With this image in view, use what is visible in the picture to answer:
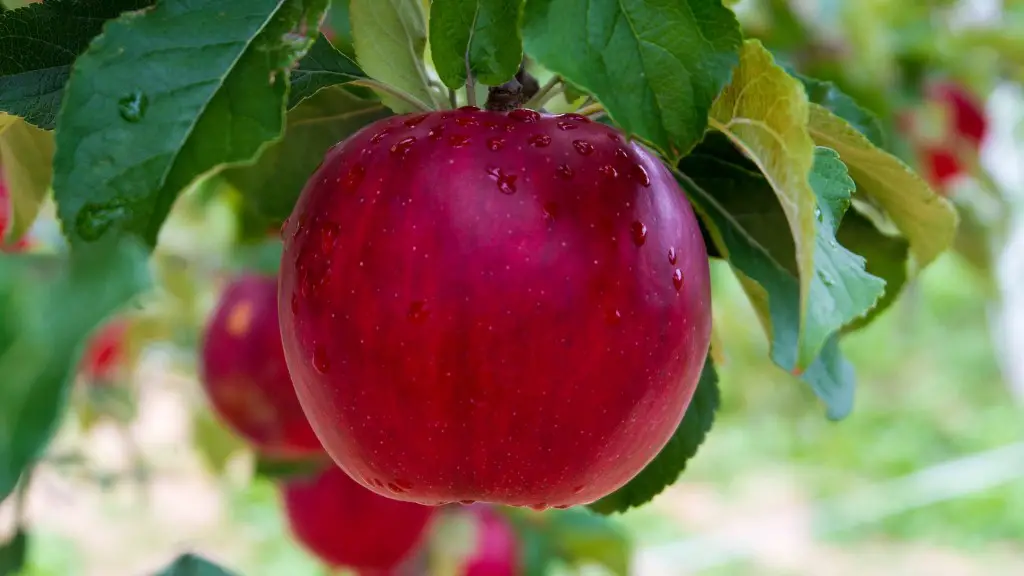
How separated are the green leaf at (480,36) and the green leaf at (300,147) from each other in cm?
14

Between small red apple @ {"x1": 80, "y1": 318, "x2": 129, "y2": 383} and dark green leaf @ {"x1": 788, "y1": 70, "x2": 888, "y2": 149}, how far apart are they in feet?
4.03

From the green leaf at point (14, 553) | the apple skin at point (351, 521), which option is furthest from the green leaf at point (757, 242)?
the apple skin at point (351, 521)

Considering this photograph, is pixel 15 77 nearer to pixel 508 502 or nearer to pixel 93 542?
pixel 508 502

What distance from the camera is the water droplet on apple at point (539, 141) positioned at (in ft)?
1.35

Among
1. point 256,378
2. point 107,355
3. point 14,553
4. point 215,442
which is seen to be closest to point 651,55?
point 14,553

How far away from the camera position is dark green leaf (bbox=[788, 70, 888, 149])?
552 mm

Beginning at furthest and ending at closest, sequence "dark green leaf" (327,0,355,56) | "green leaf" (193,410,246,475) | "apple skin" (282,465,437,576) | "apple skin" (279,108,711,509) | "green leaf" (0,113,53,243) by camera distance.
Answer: "green leaf" (193,410,246,475) → "apple skin" (282,465,437,576) → "dark green leaf" (327,0,355,56) → "green leaf" (0,113,53,243) → "apple skin" (279,108,711,509)

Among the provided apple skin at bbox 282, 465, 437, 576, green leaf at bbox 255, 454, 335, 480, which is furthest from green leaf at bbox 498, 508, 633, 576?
green leaf at bbox 255, 454, 335, 480

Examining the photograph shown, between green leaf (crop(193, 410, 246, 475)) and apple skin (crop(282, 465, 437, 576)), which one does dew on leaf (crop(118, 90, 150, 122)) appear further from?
green leaf (crop(193, 410, 246, 475))

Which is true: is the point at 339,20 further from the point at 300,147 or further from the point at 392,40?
the point at 392,40

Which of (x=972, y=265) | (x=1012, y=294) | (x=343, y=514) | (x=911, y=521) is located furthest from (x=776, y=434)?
(x=343, y=514)

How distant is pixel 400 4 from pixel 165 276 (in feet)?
→ 3.64

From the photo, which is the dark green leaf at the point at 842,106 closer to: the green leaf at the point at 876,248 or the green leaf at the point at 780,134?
the green leaf at the point at 876,248

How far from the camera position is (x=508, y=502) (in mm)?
438
